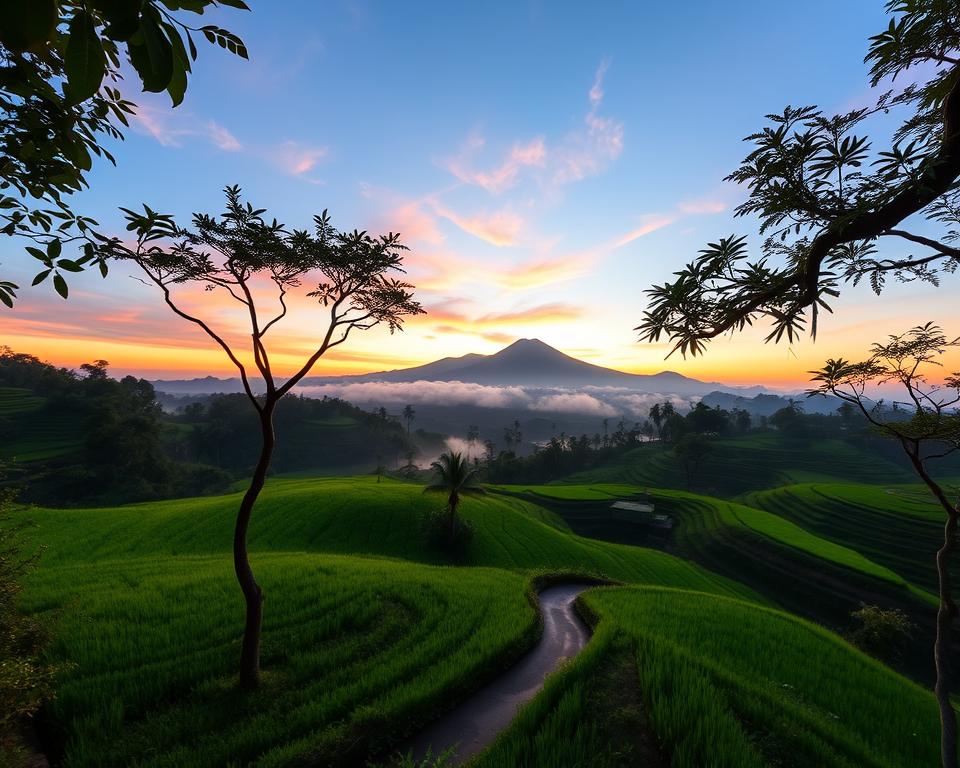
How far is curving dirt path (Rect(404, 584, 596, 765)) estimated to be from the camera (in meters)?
6.74

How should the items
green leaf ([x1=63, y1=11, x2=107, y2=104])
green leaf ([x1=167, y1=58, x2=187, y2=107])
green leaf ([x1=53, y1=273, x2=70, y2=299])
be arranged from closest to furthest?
1. green leaf ([x1=63, y1=11, x2=107, y2=104])
2. green leaf ([x1=167, y1=58, x2=187, y2=107])
3. green leaf ([x1=53, y1=273, x2=70, y2=299])

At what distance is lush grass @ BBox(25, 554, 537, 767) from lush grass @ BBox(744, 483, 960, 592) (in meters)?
55.5

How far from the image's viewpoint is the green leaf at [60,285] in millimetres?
3002

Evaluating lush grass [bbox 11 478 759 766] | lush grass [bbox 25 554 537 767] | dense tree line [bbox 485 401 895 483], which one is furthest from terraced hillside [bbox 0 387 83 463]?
dense tree line [bbox 485 401 895 483]

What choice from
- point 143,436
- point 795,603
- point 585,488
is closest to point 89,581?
point 795,603

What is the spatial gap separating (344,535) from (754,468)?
102 meters

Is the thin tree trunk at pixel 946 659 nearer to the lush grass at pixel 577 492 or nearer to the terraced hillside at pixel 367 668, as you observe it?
the terraced hillside at pixel 367 668

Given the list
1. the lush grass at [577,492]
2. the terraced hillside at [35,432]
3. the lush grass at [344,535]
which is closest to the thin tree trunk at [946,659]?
the lush grass at [344,535]

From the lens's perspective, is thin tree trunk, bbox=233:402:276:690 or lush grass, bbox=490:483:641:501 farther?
lush grass, bbox=490:483:641:501

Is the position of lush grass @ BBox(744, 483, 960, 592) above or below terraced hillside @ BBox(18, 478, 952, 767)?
below

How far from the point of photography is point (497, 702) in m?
7.99

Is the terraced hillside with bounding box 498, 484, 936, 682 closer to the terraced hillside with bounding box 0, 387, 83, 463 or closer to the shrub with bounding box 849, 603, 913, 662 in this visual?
the shrub with bounding box 849, 603, 913, 662

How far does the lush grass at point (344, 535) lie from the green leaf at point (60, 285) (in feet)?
80.0

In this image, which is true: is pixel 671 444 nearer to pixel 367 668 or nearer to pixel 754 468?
pixel 754 468
